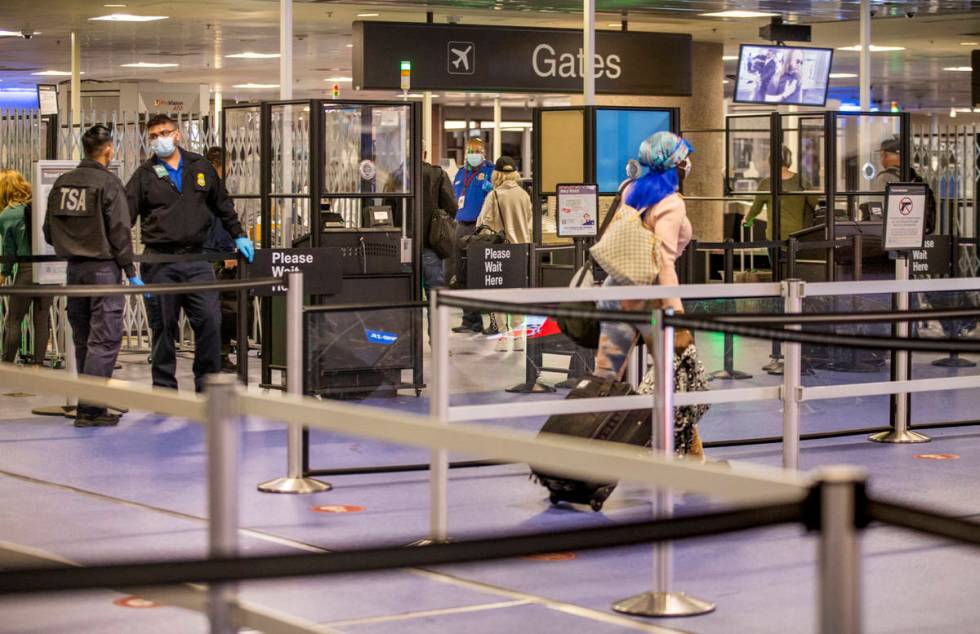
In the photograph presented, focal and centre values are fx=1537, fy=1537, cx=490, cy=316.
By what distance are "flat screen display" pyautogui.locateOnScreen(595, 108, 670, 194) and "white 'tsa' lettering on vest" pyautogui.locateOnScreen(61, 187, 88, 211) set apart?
3884 millimetres

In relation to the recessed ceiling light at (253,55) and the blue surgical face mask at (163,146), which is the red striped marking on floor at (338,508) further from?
the recessed ceiling light at (253,55)

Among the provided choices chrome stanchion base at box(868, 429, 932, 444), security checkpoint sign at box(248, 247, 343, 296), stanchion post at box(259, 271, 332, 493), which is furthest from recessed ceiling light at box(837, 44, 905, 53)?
stanchion post at box(259, 271, 332, 493)

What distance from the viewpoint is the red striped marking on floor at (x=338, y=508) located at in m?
6.40

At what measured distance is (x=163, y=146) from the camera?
909 cm

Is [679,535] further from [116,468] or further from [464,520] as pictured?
[116,468]

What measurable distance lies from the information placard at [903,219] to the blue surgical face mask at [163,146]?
4.56m

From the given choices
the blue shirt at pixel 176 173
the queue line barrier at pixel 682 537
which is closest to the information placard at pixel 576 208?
the blue shirt at pixel 176 173

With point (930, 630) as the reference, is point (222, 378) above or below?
above

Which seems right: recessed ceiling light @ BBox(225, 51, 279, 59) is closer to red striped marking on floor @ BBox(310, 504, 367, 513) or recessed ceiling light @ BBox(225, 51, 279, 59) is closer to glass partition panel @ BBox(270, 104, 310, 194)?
glass partition panel @ BBox(270, 104, 310, 194)

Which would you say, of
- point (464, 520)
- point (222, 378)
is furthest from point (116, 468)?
point (222, 378)

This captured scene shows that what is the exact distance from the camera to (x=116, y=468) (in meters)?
7.46

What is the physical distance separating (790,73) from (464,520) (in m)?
10.4

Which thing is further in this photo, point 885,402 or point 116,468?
point 885,402

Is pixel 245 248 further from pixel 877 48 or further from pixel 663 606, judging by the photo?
pixel 877 48
